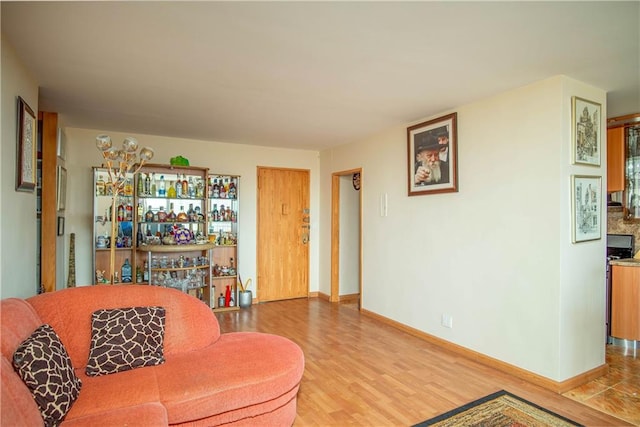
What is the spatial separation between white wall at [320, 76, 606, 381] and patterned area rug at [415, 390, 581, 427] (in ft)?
1.67

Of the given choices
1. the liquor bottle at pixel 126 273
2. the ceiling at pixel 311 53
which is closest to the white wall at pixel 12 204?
the ceiling at pixel 311 53

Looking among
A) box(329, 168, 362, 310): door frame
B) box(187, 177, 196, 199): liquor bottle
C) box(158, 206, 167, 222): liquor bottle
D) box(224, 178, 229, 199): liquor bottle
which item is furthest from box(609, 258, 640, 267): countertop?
box(158, 206, 167, 222): liquor bottle

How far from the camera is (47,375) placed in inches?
63.4

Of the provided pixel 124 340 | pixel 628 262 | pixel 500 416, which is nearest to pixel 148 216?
pixel 124 340

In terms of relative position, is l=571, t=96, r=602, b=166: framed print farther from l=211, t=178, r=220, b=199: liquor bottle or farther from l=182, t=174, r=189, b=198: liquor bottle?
l=182, t=174, r=189, b=198: liquor bottle

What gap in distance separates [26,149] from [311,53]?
7.00 ft

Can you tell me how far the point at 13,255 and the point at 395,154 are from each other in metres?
3.84

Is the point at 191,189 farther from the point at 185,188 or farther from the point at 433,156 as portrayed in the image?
the point at 433,156

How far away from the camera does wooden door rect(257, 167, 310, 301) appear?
5.83 metres

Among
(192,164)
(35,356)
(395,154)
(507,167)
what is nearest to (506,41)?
(507,167)

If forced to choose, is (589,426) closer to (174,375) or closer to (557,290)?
(557,290)

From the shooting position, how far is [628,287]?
142 inches

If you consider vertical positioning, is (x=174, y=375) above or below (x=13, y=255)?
below

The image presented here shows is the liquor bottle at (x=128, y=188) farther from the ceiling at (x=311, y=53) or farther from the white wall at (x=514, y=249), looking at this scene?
the white wall at (x=514, y=249)
